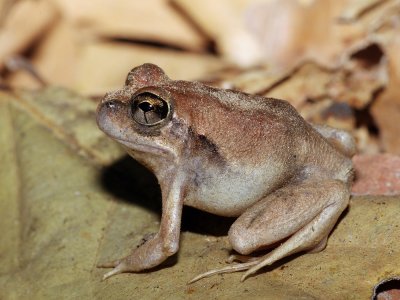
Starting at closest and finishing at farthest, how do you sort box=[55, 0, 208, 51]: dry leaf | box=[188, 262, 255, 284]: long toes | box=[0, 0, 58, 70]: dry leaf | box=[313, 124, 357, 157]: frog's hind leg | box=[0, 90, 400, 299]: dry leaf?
box=[0, 90, 400, 299]: dry leaf
box=[188, 262, 255, 284]: long toes
box=[313, 124, 357, 157]: frog's hind leg
box=[0, 0, 58, 70]: dry leaf
box=[55, 0, 208, 51]: dry leaf

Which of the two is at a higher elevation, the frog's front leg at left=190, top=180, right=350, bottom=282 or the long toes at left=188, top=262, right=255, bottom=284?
the frog's front leg at left=190, top=180, right=350, bottom=282

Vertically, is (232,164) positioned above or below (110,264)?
above

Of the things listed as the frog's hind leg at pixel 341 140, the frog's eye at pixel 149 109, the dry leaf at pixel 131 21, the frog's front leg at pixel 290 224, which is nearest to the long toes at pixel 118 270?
the frog's front leg at pixel 290 224

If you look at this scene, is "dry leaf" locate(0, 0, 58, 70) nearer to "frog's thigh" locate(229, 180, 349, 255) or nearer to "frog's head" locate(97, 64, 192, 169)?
"frog's head" locate(97, 64, 192, 169)

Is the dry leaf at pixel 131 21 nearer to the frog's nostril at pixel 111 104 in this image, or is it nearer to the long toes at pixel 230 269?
the frog's nostril at pixel 111 104

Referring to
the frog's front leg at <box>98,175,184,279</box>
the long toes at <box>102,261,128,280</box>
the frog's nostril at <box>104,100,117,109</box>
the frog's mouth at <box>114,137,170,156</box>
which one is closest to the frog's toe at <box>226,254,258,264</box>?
the frog's front leg at <box>98,175,184,279</box>

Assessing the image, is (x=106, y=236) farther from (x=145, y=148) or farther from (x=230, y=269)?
(x=230, y=269)

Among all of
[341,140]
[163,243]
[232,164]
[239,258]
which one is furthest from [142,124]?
[341,140]

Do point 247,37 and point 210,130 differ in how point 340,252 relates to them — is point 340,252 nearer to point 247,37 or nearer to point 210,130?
point 210,130
